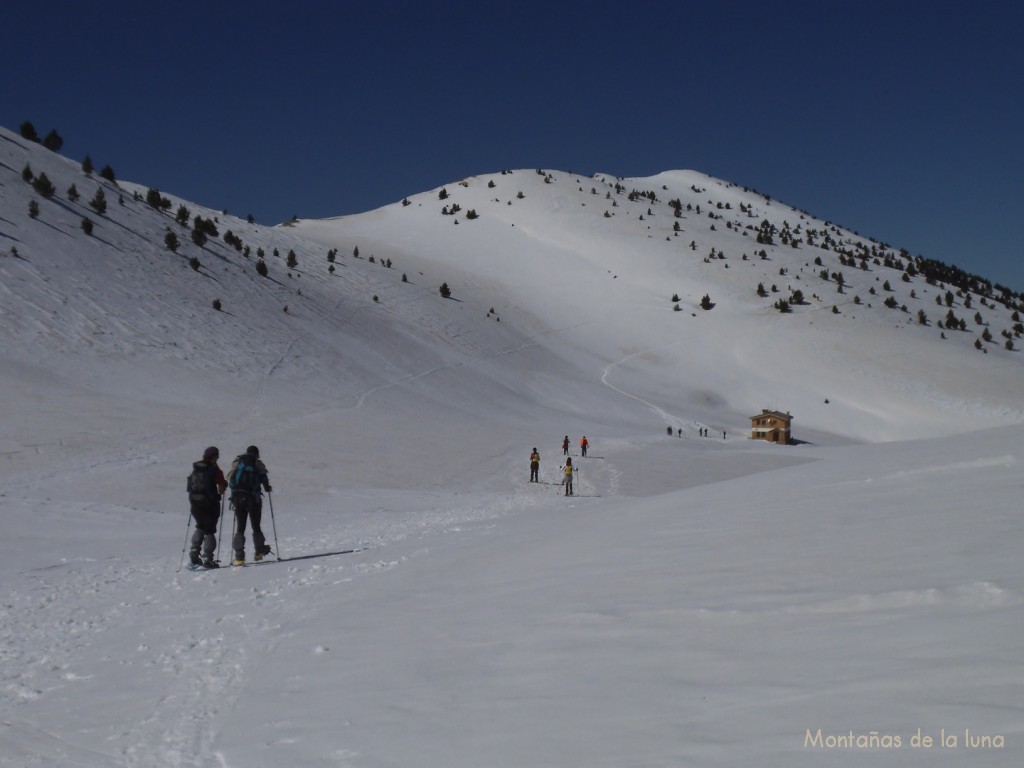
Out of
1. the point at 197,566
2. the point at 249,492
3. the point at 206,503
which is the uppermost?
the point at 249,492

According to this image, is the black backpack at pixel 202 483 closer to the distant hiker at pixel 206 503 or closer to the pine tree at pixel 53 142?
the distant hiker at pixel 206 503

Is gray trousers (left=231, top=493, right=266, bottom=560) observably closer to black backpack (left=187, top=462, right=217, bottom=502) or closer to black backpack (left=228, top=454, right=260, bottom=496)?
black backpack (left=228, top=454, right=260, bottom=496)

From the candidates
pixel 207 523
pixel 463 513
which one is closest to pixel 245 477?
pixel 207 523

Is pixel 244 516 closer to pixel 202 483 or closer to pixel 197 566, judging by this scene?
pixel 202 483

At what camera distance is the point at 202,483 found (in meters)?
10.7

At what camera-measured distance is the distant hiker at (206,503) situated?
1044cm

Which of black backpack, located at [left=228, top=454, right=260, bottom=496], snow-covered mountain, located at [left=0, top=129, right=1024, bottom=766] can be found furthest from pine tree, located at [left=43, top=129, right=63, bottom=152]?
black backpack, located at [left=228, top=454, right=260, bottom=496]

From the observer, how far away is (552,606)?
20.2 feet

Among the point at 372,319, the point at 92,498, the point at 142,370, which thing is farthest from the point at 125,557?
the point at 372,319

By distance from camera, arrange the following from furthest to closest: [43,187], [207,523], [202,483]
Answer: [43,187], [202,483], [207,523]

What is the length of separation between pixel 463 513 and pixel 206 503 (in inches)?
271

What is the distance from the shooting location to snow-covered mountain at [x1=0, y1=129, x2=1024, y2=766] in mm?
4113

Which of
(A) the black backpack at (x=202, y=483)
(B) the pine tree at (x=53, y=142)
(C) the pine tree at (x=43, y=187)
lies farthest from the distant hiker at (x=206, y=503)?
(B) the pine tree at (x=53, y=142)

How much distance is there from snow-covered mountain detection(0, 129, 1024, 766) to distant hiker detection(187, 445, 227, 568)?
2.97ft
